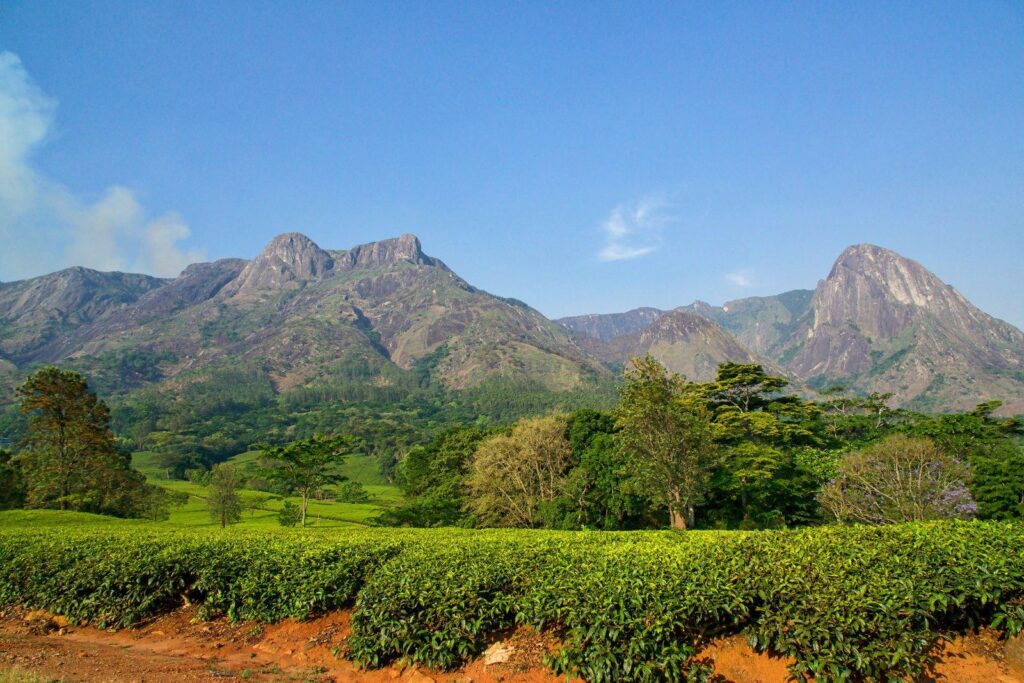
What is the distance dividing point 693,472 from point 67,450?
40016 millimetres

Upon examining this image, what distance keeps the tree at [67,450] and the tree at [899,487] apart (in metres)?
45.6

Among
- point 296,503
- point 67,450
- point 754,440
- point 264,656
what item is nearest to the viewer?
point 264,656

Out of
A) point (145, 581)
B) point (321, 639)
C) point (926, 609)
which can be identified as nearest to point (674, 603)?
point (926, 609)

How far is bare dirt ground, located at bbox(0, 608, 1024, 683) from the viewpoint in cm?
694

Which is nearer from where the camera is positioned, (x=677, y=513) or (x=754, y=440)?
(x=677, y=513)

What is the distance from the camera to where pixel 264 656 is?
8812 mm

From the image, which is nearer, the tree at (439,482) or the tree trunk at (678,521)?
the tree trunk at (678,521)

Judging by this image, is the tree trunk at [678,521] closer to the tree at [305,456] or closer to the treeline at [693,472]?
the treeline at [693,472]

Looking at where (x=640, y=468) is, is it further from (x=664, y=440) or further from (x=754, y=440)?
(x=754, y=440)

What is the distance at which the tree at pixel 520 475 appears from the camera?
3575 centimetres

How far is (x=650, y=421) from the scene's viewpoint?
26.3 meters

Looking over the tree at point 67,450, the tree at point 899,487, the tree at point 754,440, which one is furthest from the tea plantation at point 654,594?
the tree at point 67,450

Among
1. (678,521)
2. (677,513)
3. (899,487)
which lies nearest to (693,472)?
(677,513)

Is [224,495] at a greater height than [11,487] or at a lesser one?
lesser
